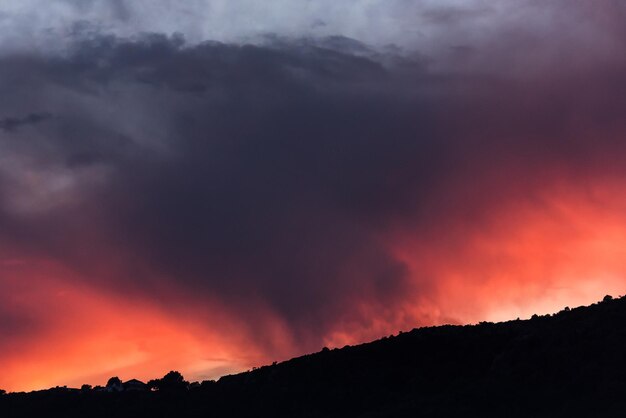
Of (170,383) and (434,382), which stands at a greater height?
(170,383)

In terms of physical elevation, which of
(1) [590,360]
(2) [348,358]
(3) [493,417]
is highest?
(2) [348,358]

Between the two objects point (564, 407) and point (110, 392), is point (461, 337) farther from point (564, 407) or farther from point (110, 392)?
point (110, 392)

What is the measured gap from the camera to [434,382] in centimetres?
9238

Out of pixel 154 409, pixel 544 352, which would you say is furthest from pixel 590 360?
pixel 154 409

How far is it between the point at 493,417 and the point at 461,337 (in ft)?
72.3

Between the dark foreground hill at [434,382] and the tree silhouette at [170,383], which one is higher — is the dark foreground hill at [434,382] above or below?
below

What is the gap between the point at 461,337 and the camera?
102 m

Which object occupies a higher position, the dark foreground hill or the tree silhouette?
the tree silhouette

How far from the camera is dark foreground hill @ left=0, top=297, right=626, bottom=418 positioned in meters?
82.9

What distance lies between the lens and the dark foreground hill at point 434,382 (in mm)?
Result: 82938

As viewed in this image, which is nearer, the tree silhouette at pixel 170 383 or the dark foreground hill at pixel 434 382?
the dark foreground hill at pixel 434 382

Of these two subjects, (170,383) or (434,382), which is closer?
(434,382)

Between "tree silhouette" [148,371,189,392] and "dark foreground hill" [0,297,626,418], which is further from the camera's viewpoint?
"tree silhouette" [148,371,189,392]


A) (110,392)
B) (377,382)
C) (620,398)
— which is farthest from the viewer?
(110,392)
